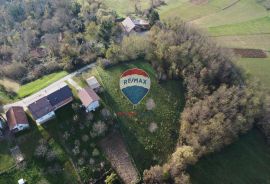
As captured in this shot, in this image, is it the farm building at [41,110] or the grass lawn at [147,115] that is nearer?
the farm building at [41,110]

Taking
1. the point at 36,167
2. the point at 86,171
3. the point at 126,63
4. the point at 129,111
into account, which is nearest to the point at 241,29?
the point at 126,63

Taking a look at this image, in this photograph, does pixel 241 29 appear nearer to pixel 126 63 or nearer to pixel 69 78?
pixel 126 63

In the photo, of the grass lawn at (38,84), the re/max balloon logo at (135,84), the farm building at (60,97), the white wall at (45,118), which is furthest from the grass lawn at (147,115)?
the white wall at (45,118)

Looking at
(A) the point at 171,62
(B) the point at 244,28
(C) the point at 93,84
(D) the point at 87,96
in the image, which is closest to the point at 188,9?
(B) the point at 244,28

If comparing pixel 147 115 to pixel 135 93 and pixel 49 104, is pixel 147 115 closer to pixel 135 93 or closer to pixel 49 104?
pixel 135 93

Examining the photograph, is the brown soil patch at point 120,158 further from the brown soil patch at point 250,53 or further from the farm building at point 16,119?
the brown soil patch at point 250,53

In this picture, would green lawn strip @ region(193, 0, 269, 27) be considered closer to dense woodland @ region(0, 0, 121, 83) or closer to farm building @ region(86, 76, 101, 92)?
dense woodland @ region(0, 0, 121, 83)

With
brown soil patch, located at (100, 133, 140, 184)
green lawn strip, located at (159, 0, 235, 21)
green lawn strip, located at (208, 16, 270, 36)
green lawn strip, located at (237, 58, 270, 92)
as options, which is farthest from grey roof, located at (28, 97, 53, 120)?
green lawn strip, located at (208, 16, 270, 36)
